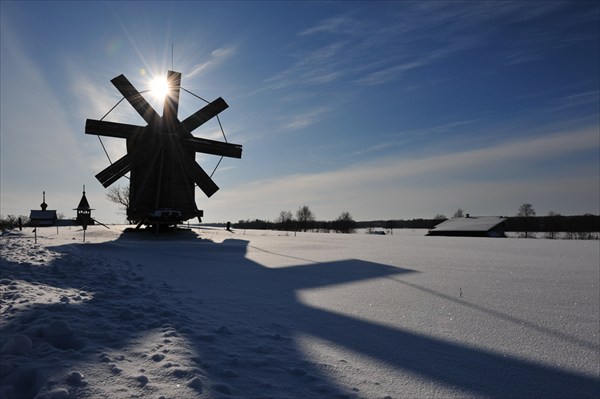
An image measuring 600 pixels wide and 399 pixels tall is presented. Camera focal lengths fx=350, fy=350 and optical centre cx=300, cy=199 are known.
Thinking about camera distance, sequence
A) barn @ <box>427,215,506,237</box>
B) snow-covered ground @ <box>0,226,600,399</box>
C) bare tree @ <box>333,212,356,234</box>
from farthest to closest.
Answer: bare tree @ <box>333,212,356,234</box> < barn @ <box>427,215,506,237</box> < snow-covered ground @ <box>0,226,600,399</box>

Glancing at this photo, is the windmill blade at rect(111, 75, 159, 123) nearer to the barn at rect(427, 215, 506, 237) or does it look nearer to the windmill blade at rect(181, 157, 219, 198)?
the windmill blade at rect(181, 157, 219, 198)

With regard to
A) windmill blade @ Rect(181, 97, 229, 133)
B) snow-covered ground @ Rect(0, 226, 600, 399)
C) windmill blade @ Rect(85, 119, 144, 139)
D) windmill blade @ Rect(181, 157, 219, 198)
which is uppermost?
windmill blade @ Rect(181, 97, 229, 133)

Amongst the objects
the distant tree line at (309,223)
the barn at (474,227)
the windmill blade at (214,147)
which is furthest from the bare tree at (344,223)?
the windmill blade at (214,147)

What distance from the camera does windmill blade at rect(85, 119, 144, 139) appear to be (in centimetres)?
1703

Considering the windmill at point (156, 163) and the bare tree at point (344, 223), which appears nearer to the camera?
the windmill at point (156, 163)

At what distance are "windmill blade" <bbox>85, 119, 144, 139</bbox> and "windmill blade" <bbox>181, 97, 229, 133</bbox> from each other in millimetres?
2660

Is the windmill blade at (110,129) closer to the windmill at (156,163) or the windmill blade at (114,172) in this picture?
the windmill at (156,163)

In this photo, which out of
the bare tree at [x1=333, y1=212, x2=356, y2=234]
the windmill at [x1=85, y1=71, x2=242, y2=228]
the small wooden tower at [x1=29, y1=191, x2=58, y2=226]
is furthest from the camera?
the bare tree at [x1=333, y1=212, x2=356, y2=234]

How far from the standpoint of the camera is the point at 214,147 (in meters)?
19.4

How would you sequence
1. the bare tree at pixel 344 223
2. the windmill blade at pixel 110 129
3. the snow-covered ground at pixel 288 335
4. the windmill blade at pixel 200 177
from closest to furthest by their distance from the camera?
the snow-covered ground at pixel 288 335 → the windmill blade at pixel 110 129 → the windmill blade at pixel 200 177 → the bare tree at pixel 344 223

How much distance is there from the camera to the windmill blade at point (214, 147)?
18750 millimetres

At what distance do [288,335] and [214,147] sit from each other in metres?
16.8

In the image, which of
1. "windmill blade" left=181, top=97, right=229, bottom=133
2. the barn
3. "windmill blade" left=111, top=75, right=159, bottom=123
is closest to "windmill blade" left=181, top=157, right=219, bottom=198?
"windmill blade" left=181, top=97, right=229, bottom=133

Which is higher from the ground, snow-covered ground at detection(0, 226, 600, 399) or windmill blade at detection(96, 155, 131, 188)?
windmill blade at detection(96, 155, 131, 188)
